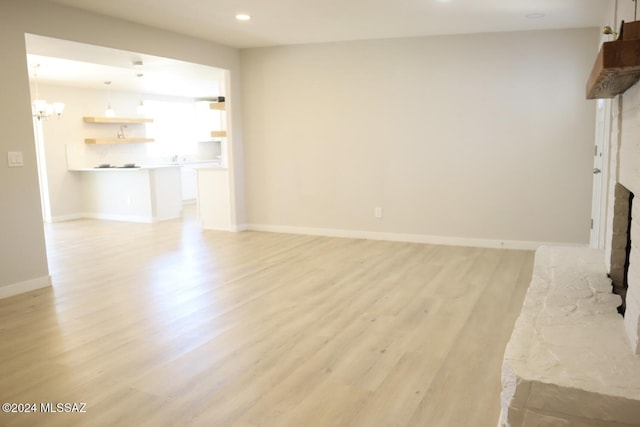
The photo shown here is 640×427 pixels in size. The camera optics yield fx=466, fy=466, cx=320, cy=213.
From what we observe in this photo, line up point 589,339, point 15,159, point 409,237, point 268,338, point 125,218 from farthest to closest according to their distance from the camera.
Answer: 1. point 125,218
2. point 409,237
3. point 15,159
4. point 268,338
5. point 589,339

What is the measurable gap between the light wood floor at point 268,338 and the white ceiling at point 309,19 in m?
2.27

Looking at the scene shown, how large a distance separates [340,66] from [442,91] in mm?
1337

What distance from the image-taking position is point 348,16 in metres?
4.65

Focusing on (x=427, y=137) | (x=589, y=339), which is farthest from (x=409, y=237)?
(x=589, y=339)

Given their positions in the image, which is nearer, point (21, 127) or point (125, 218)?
point (21, 127)

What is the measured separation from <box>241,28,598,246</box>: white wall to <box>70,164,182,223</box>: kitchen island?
2.05 meters

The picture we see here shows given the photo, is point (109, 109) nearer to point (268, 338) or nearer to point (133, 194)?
point (133, 194)

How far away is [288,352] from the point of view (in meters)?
2.76

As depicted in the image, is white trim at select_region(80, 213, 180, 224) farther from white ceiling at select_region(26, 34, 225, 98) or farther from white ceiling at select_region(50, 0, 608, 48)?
white ceiling at select_region(50, 0, 608, 48)

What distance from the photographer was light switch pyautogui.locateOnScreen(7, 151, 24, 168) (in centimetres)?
386

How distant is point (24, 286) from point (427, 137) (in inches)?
175

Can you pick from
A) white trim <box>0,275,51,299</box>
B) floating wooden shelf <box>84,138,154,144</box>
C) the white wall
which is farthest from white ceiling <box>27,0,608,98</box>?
floating wooden shelf <box>84,138,154,144</box>

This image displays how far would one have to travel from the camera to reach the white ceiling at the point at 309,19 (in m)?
4.18

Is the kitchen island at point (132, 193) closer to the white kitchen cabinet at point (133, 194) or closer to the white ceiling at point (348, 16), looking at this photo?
the white kitchen cabinet at point (133, 194)
